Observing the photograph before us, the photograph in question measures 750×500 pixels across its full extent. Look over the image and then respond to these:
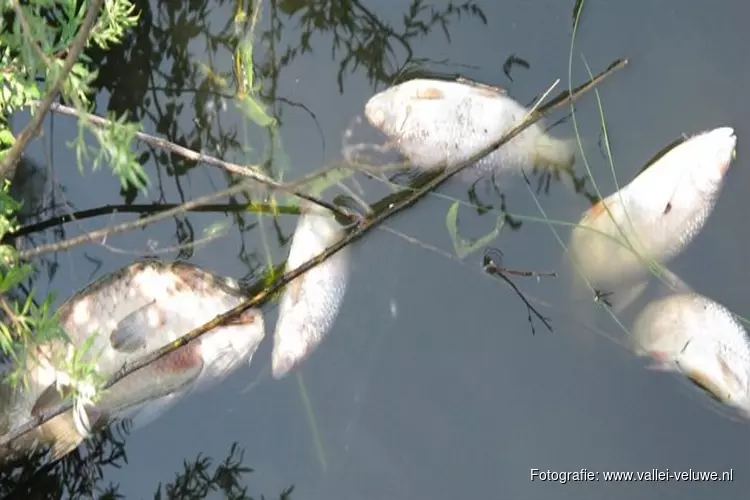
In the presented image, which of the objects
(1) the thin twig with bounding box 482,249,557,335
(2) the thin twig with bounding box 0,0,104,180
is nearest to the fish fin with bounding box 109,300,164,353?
(2) the thin twig with bounding box 0,0,104,180

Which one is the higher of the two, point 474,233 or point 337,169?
point 337,169

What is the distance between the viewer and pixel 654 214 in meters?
2.35

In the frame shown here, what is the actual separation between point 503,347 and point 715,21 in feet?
4.37

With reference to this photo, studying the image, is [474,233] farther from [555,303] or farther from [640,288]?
[640,288]

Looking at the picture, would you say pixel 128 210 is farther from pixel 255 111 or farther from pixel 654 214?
pixel 654 214

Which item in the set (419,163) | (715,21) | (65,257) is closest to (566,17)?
(715,21)

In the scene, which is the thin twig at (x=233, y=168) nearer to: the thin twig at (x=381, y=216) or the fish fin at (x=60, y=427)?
the thin twig at (x=381, y=216)

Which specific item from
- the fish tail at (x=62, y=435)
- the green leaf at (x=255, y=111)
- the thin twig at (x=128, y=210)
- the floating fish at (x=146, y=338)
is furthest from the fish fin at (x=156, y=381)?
the green leaf at (x=255, y=111)

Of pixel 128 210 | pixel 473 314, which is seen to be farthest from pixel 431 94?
pixel 128 210

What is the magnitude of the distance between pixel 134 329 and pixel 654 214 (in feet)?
5.69

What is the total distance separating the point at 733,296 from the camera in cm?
241

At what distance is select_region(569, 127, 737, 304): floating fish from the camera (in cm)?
233

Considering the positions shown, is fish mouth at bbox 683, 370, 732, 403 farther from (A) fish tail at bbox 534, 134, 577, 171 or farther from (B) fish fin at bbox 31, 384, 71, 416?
(B) fish fin at bbox 31, 384, 71, 416

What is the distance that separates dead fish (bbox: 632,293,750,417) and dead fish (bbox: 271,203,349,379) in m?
1.03
